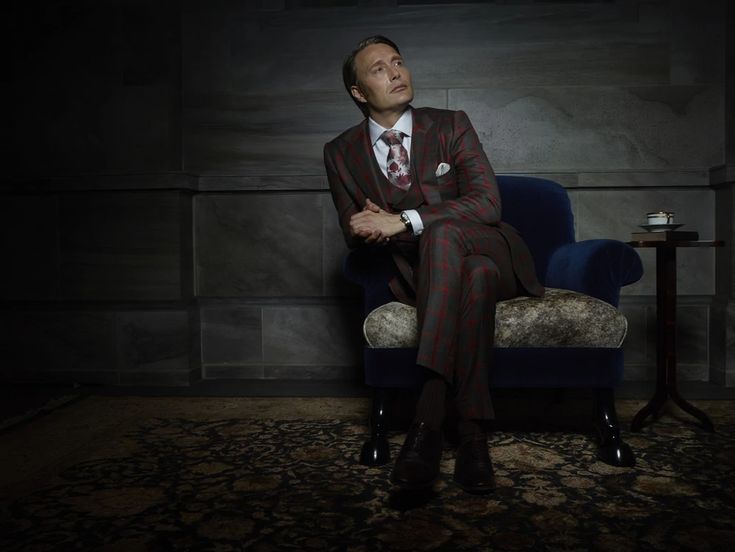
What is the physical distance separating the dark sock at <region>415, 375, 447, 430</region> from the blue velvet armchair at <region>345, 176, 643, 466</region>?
15 cm

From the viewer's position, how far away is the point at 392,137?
2256 millimetres

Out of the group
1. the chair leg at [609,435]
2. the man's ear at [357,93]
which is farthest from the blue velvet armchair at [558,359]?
the man's ear at [357,93]

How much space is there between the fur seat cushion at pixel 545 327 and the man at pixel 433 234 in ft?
0.38

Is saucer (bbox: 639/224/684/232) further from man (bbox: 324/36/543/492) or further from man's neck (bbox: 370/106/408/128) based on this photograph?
man's neck (bbox: 370/106/408/128)

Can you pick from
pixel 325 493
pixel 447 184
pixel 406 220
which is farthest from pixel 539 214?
pixel 325 493

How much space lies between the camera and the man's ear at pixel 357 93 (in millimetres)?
2321

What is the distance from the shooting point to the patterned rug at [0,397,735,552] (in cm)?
142

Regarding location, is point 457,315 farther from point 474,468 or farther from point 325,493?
point 325,493

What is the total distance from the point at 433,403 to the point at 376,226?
615mm

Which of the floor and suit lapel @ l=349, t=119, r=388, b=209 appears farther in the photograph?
the floor

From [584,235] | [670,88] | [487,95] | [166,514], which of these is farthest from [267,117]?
[166,514]

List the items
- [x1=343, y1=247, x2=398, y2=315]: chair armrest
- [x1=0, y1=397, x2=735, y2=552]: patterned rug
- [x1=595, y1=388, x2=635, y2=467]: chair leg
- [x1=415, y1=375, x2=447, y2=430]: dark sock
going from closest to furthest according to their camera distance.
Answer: [x1=0, y1=397, x2=735, y2=552]: patterned rug
[x1=415, y1=375, x2=447, y2=430]: dark sock
[x1=595, y1=388, x2=635, y2=467]: chair leg
[x1=343, y1=247, x2=398, y2=315]: chair armrest

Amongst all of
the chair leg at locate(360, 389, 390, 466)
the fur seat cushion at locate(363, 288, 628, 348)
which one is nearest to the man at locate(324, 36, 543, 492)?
the fur seat cushion at locate(363, 288, 628, 348)

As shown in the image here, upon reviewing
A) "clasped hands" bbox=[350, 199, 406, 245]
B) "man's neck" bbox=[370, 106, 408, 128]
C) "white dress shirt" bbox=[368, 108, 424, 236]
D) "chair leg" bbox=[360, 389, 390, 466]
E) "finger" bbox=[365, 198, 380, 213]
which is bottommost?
"chair leg" bbox=[360, 389, 390, 466]
